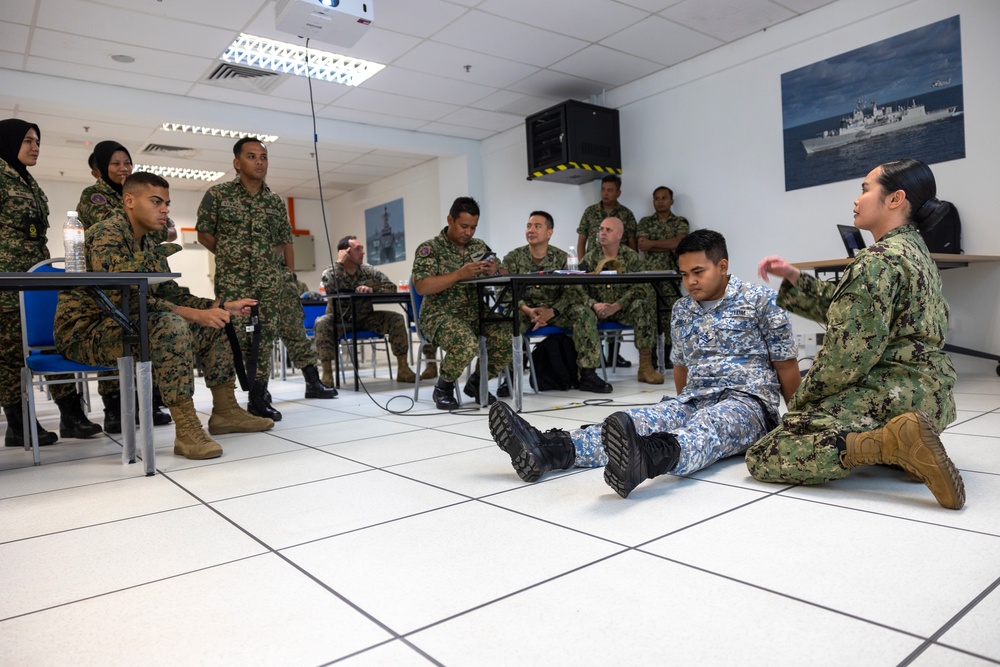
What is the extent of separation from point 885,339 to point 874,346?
4cm

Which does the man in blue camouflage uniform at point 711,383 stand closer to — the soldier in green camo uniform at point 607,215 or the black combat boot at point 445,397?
the black combat boot at point 445,397

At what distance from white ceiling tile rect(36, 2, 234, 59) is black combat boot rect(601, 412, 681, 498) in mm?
4937

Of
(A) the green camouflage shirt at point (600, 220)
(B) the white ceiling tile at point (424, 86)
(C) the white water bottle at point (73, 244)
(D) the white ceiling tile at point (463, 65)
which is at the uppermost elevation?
(B) the white ceiling tile at point (424, 86)

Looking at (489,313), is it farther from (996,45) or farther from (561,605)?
(996,45)

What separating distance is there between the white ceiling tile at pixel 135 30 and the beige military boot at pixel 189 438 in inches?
143

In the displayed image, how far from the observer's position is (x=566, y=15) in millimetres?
4914

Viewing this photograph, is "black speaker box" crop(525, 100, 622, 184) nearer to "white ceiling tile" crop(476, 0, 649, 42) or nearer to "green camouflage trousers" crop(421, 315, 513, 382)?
"white ceiling tile" crop(476, 0, 649, 42)

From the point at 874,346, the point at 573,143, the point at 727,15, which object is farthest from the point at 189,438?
the point at 727,15

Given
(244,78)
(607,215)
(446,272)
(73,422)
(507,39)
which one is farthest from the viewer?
(607,215)

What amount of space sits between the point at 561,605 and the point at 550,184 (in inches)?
269

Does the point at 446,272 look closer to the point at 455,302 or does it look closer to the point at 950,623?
the point at 455,302

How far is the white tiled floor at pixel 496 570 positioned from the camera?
0.94 m

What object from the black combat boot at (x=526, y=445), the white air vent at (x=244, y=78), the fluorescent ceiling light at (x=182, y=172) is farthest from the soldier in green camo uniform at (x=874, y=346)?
the fluorescent ceiling light at (x=182, y=172)

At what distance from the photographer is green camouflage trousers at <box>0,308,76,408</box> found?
2.86 meters
